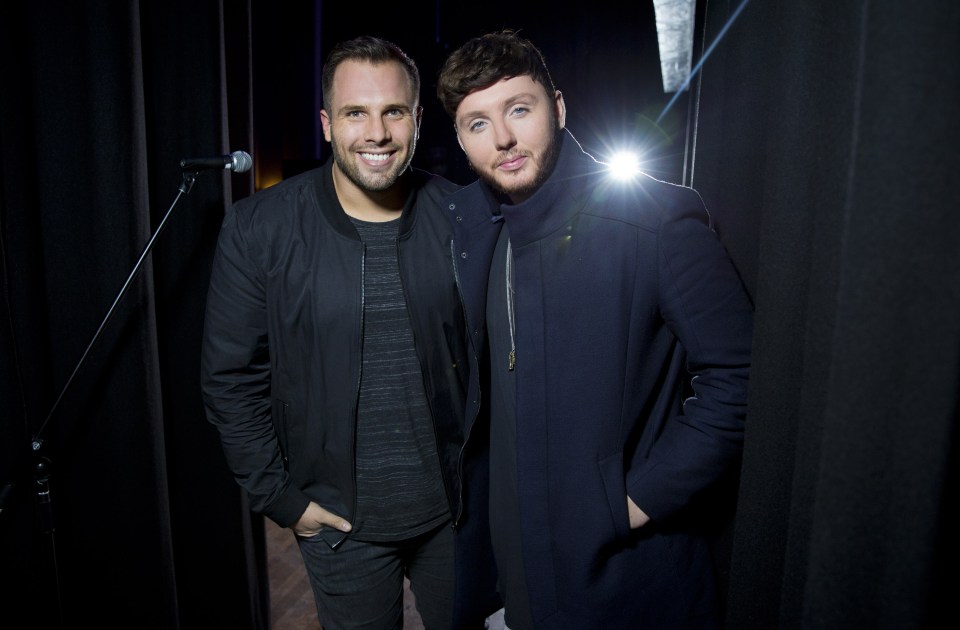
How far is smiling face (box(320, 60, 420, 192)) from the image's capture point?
1435 millimetres

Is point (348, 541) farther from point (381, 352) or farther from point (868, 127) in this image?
point (868, 127)

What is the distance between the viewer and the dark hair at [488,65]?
1.22 m

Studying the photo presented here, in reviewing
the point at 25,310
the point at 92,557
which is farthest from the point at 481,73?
the point at 92,557

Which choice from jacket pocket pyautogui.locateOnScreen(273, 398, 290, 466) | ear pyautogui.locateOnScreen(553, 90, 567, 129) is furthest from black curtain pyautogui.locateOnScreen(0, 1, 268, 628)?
ear pyautogui.locateOnScreen(553, 90, 567, 129)

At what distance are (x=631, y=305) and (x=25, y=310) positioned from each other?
5.15 feet

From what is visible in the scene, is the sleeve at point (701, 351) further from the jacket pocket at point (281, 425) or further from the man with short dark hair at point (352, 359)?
the jacket pocket at point (281, 425)

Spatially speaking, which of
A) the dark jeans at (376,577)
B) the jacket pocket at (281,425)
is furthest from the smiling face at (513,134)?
the dark jeans at (376,577)

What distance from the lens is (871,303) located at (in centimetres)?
48

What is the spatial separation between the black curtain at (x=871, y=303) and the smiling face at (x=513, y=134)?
0.57m

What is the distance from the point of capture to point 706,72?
1.25 metres

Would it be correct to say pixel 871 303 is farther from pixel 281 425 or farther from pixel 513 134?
pixel 281 425

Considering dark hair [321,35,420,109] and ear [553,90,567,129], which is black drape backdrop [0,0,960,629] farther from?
dark hair [321,35,420,109]

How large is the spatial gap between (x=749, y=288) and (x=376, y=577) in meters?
1.19

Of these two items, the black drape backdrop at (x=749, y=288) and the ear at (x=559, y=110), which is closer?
the black drape backdrop at (x=749, y=288)
